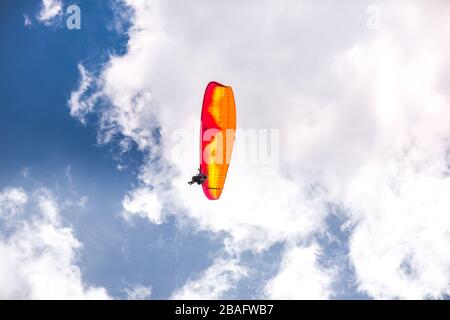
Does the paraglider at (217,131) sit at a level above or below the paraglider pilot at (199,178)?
above

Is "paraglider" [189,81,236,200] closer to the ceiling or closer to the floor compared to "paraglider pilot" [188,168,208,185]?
closer to the ceiling

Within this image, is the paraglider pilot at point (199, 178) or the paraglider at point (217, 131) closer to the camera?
the paraglider at point (217, 131)

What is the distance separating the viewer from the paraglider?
107 ft

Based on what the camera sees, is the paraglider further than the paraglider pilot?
No

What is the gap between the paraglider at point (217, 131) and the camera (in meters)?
→ 32.7

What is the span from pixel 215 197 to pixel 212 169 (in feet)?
9.49

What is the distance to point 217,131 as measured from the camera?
32.7 metres

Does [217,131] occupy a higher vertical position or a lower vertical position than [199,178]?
higher

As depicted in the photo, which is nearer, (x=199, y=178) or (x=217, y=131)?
(x=217, y=131)
